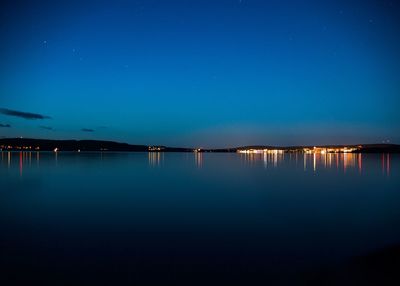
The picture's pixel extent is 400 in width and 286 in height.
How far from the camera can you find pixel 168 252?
9.75 meters

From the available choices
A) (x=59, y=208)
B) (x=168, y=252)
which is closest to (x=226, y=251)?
(x=168, y=252)

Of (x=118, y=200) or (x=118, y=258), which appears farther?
(x=118, y=200)

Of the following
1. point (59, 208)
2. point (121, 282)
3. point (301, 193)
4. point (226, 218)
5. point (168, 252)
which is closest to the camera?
point (121, 282)

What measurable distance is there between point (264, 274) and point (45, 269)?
17.3ft

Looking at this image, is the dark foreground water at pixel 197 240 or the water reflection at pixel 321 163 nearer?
the dark foreground water at pixel 197 240

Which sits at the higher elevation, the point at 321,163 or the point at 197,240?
the point at 197,240

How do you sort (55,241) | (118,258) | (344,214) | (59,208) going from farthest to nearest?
(59,208), (344,214), (55,241), (118,258)

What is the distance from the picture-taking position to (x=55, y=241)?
10.7 m

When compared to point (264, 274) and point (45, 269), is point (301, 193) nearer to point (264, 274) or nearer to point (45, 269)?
point (264, 274)

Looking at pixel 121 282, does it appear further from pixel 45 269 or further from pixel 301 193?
pixel 301 193

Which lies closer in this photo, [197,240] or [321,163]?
[197,240]

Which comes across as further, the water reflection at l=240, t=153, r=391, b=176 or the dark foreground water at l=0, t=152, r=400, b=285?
the water reflection at l=240, t=153, r=391, b=176

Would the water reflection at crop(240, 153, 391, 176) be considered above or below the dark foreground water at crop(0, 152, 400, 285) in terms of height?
below

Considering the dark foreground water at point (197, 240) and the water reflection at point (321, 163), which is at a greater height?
the dark foreground water at point (197, 240)
